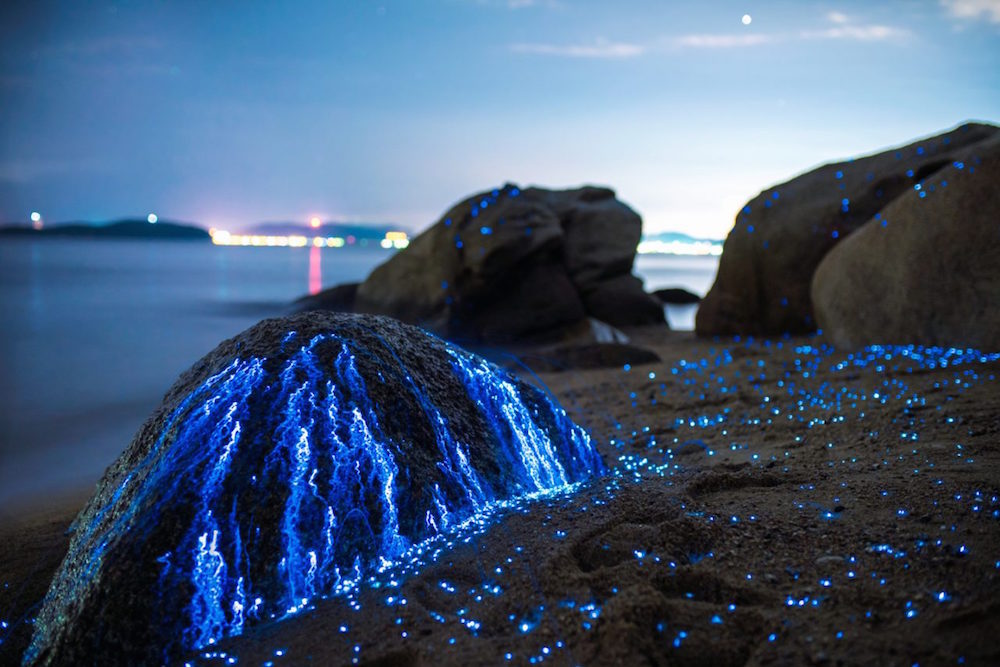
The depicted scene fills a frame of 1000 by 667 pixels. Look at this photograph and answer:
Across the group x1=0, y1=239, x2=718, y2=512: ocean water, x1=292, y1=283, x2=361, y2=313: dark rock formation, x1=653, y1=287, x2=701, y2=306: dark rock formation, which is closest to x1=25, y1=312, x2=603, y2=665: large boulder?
x1=0, y1=239, x2=718, y2=512: ocean water

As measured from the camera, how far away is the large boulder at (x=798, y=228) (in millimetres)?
7219

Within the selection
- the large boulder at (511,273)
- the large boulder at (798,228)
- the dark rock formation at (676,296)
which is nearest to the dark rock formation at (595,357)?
the large boulder at (798,228)

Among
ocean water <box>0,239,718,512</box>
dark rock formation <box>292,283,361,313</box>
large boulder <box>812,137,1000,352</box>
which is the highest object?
large boulder <box>812,137,1000,352</box>

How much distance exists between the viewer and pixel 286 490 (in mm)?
2137

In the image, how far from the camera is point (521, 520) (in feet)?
8.15

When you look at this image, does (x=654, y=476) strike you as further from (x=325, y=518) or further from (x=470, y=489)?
(x=325, y=518)

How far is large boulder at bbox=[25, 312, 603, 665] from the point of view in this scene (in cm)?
187

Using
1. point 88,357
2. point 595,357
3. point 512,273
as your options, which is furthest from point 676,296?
point 88,357

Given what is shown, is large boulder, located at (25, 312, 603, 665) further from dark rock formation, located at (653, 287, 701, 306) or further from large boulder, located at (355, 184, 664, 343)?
dark rock formation, located at (653, 287, 701, 306)

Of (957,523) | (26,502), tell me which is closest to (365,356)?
(957,523)

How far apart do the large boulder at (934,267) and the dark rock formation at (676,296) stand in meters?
13.3

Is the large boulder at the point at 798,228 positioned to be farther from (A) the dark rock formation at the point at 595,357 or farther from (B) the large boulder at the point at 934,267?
(A) the dark rock formation at the point at 595,357

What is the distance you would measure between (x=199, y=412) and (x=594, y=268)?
9.75 m

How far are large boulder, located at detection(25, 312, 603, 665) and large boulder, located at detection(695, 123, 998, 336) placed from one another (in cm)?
577
